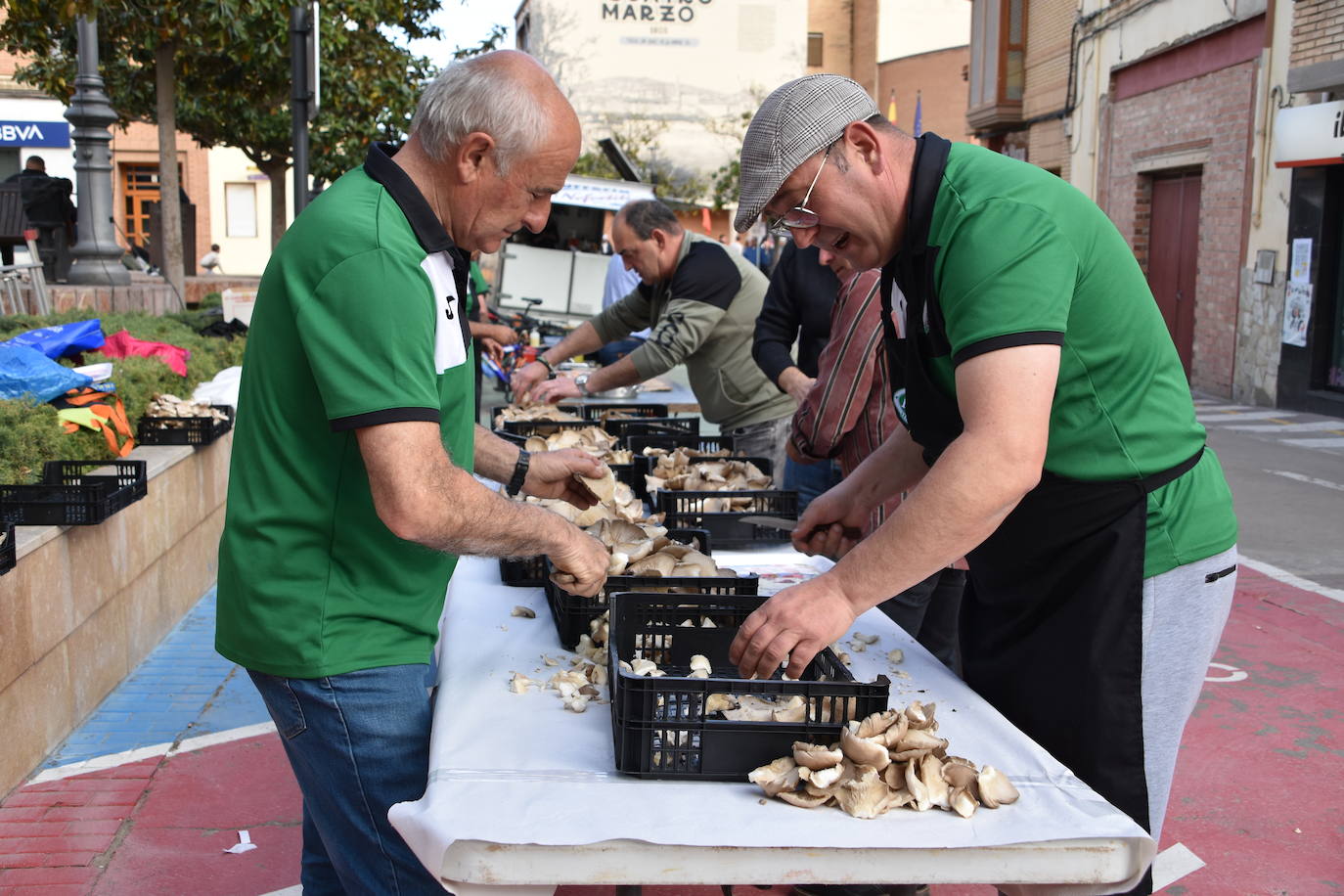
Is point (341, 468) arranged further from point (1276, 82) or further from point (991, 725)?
point (1276, 82)

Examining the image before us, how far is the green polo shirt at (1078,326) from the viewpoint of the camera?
196cm

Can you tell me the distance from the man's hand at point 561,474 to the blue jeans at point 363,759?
40.4 inches

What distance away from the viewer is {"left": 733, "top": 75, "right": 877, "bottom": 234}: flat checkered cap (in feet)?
7.06

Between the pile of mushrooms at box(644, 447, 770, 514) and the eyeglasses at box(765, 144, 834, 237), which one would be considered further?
the pile of mushrooms at box(644, 447, 770, 514)

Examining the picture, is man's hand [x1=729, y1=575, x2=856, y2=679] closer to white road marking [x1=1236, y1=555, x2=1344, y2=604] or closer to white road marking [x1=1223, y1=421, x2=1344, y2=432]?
white road marking [x1=1236, y1=555, x2=1344, y2=604]

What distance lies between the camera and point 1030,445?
1940 mm

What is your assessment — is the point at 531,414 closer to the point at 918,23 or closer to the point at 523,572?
the point at 523,572

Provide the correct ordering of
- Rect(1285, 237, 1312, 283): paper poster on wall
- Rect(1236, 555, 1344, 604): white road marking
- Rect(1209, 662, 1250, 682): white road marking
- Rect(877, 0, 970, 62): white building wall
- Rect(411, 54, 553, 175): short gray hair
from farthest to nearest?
Rect(877, 0, 970, 62): white building wall
Rect(1285, 237, 1312, 283): paper poster on wall
Rect(1236, 555, 1344, 604): white road marking
Rect(1209, 662, 1250, 682): white road marking
Rect(411, 54, 553, 175): short gray hair

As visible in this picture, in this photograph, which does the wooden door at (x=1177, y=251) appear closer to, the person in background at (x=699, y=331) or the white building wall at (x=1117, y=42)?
the white building wall at (x=1117, y=42)

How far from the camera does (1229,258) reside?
1463 centimetres

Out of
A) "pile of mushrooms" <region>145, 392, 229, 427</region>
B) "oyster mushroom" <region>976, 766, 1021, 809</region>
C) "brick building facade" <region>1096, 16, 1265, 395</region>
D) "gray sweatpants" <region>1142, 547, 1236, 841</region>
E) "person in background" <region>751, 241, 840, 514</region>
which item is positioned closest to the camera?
"oyster mushroom" <region>976, 766, 1021, 809</region>

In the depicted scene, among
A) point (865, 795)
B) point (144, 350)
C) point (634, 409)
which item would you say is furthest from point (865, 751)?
point (144, 350)

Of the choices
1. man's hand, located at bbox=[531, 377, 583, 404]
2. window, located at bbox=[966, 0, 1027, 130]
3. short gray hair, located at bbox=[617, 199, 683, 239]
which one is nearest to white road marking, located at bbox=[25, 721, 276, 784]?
man's hand, located at bbox=[531, 377, 583, 404]

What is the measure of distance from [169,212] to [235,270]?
98.6ft
